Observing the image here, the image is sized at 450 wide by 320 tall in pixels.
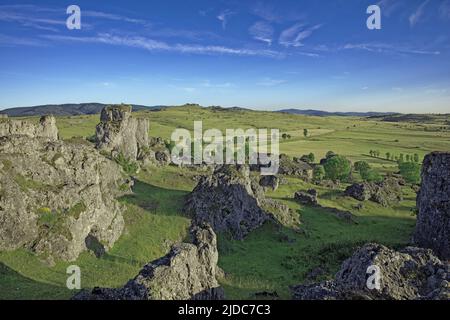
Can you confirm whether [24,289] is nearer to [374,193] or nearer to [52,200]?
[52,200]

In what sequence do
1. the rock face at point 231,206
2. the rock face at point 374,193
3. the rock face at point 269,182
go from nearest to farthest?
the rock face at point 231,206 → the rock face at point 374,193 → the rock face at point 269,182

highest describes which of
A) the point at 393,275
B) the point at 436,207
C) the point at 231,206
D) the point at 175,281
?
the point at 393,275

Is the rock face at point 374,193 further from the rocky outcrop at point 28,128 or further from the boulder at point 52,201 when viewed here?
the rocky outcrop at point 28,128

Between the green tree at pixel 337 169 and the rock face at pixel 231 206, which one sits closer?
the rock face at pixel 231 206

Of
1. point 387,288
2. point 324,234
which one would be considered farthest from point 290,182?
point 387,288

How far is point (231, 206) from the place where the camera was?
221 feet

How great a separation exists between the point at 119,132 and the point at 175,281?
74.4 m

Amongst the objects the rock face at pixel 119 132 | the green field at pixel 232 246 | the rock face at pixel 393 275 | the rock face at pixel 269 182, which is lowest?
the green field at pixel 232 246

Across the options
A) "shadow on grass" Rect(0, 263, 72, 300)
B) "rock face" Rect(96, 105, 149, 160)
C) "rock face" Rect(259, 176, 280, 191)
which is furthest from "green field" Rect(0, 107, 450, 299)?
"rock face" Rect(96, 105, 149, 160)

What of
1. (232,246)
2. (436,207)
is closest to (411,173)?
(436,207)

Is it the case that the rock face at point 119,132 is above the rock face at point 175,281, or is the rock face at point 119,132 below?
above

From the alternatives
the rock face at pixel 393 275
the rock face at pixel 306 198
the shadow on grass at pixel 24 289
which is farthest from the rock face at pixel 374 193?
the shadow on grass at pixel 24 289

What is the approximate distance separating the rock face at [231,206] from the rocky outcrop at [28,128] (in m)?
28.4

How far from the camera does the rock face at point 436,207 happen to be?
5844 cm
